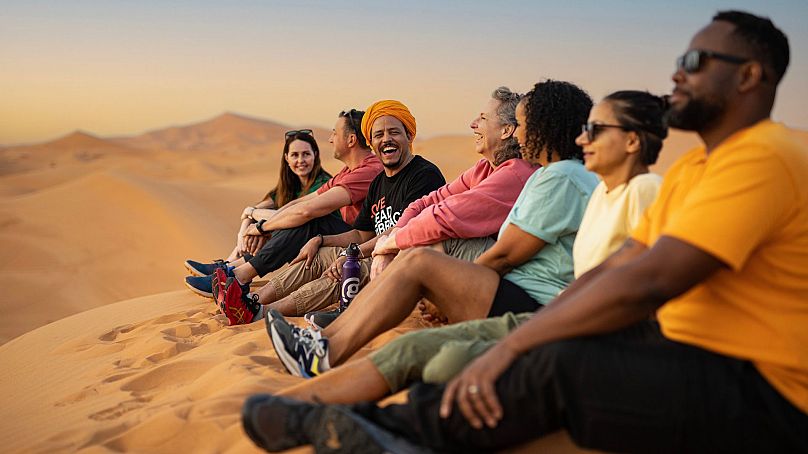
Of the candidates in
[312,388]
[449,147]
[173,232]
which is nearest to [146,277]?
[173,232]

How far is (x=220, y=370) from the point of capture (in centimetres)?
523

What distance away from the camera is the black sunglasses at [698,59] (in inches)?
119

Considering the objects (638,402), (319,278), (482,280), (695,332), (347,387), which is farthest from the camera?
(319,278)

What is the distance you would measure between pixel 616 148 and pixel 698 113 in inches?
41.7

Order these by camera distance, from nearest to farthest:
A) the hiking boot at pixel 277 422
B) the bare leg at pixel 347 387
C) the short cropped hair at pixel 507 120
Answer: the hiking boot at pixel 277 422
the bare leg at pixel 347 387
the short cropped hair at pixel 507 120

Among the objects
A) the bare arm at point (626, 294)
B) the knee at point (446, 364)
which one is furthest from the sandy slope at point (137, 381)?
the bare arm at point (626, 294)

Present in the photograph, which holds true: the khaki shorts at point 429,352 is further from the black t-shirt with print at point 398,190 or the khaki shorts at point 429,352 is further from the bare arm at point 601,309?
the black t-shirt with print at point 398,190

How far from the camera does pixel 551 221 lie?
4613mm

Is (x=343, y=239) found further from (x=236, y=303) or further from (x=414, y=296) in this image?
(x=414, y=296)

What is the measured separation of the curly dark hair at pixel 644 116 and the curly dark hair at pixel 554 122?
80cm

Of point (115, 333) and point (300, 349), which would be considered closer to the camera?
point (300, 349)

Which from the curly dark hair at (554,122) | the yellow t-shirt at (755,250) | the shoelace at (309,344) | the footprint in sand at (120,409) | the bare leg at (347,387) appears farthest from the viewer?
the curly dark hair at (554,122)

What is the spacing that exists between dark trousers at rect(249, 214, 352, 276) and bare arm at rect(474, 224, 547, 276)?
11.0 ft

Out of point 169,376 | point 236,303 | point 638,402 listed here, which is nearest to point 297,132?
point 236,303
